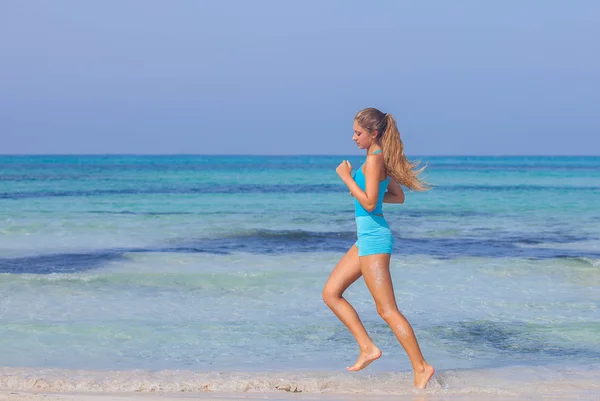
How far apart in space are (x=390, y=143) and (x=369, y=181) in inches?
10.9

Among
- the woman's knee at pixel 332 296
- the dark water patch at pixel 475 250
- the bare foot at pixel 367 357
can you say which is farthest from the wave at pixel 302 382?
the dark water patch at pixel 475 250

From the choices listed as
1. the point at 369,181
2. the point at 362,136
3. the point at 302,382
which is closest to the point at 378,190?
the point at 369,181

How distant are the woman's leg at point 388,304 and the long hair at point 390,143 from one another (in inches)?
20.1

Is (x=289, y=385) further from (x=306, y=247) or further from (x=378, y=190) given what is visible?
(x=306, y=247)

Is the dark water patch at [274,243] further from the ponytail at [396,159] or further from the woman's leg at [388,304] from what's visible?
the ponytail at [396,159]

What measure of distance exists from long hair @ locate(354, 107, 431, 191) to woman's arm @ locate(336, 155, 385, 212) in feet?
0.23

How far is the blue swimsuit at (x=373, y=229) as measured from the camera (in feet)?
16.1

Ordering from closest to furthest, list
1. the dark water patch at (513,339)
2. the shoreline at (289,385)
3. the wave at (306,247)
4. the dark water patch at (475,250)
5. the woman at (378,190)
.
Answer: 1. the woman at (378,190)
2. the shoreline at (289,385)
3. the dark water patch at (513,339)
4. the wave at (306,247)
5. the dark water patch at (475,250)

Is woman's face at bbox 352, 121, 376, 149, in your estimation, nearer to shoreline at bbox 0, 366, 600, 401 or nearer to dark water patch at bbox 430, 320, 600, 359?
shoreline at bbox 0, 366, 600, 401

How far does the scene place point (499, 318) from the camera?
7.85 m

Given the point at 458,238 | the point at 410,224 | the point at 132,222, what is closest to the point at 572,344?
the point at 458,238

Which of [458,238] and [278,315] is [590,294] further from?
[458,238]

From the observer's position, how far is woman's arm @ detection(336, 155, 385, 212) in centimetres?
479

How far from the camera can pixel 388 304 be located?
502 cm
